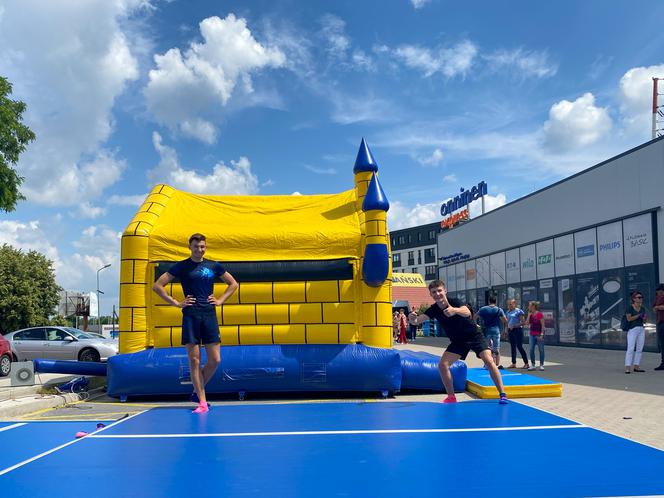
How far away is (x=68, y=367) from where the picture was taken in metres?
8.57

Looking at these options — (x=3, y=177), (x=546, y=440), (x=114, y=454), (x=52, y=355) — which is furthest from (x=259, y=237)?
(x=3, y=177)

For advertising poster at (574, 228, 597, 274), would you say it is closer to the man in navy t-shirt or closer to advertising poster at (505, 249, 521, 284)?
advertising poster at (505, 249, 521, 284)

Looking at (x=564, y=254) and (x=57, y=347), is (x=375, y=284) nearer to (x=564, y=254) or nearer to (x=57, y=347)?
(x=57, y=347)

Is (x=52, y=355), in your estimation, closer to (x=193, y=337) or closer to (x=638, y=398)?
(x=193, y=337)

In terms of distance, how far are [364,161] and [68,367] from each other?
5426 millimetres

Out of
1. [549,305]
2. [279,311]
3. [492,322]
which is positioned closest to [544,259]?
[549,305]

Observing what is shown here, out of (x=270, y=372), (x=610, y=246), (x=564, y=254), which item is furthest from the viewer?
(x=564, y=254)

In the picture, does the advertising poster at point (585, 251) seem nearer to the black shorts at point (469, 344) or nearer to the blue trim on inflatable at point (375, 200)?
the blue trim on inflatable at point (375, 200)

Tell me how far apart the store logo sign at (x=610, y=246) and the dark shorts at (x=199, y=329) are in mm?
14616

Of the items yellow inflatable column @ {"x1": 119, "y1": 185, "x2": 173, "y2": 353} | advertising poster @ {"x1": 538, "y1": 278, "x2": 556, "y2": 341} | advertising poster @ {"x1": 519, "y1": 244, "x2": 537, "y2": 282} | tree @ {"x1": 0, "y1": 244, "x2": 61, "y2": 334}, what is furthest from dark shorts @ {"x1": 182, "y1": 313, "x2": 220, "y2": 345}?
tree @ {"x1": 0, "y1": 244, "x2": 61, "y2": 334}

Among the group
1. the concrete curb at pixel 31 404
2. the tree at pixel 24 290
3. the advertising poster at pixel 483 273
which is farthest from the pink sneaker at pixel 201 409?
the tree at pixel 24 290

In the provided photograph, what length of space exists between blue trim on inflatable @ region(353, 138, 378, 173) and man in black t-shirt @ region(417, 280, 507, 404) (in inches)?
108

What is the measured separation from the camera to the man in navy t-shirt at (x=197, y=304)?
6.74 m

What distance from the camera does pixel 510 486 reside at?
3.79m
